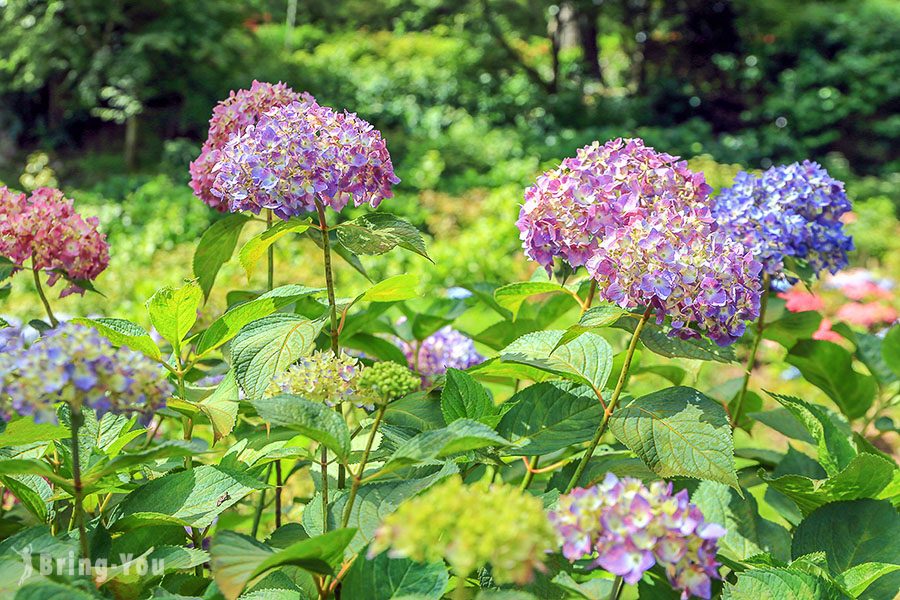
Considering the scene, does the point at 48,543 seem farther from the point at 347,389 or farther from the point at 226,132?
the point at 226,132

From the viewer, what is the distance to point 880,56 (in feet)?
33.7

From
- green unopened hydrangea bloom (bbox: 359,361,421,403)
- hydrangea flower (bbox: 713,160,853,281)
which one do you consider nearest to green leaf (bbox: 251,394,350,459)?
green unopened hydrangea bloom (bbox: 359,361,421,403)

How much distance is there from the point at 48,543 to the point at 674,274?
0.69 metres

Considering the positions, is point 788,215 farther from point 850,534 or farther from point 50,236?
point 50,236

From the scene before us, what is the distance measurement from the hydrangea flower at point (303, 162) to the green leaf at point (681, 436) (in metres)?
0.43

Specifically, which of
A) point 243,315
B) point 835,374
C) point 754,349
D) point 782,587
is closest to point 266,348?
point 243,315

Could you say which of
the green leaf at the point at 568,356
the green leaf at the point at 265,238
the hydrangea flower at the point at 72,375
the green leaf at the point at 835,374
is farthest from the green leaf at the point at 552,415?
the green leaf at the point at 835,374

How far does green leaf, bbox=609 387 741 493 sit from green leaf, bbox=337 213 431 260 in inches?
12.7

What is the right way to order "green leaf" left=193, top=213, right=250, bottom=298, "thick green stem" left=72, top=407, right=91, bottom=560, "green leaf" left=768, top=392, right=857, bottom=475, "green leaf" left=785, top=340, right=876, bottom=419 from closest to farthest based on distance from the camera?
"thick green stem" left=72, top=407, right=91, bottom=560 < "green leaf" left=768, top=392, right=857, bottom=475 < "green leaf" left=193, top=213, right=250, bottom=298 < "green leaf" left=785, top=340, right=876, bottom=419

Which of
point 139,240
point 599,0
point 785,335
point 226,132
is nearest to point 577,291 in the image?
point 785,335

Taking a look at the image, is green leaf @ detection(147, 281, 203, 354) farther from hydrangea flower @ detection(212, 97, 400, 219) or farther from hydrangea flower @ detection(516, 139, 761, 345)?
hydrangea flower @ detection(516, 139, 761, 345)

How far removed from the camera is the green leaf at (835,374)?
1.50 m

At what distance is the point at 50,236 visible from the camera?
127 cm

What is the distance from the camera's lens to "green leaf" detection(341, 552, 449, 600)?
80 centimetres
